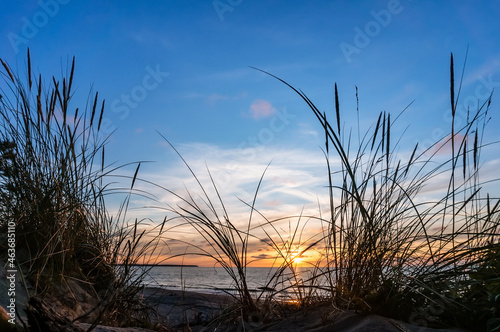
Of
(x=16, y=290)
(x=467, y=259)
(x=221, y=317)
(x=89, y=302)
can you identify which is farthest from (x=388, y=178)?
(x=16, y=290)

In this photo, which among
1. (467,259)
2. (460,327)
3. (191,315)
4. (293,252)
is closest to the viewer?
(460,327)

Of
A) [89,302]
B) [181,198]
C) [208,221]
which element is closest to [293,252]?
[208,221]

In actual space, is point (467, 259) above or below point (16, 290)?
above

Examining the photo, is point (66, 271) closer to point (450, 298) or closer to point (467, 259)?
point (450, 298)

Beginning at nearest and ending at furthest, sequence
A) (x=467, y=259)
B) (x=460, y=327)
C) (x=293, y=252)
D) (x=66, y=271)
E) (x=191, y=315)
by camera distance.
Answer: (x=460, y=327)
(x=467, y=259)
(x=66, y=271)
(x=293, y=252)
(x=191, y=315)

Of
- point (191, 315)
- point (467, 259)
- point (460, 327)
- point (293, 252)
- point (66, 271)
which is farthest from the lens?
point (191, 315)

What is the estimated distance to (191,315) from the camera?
3533 millimetres

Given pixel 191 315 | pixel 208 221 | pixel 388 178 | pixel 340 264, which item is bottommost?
pixel 191 315

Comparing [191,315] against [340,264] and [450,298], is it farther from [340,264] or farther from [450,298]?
[450,298]

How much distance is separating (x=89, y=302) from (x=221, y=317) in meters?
0.87

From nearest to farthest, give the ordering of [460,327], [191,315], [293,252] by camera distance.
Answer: [460,327] < [293,252] < [191,315]

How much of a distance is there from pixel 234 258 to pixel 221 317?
0.34 metres

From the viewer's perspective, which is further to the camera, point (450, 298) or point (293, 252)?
point (293, 252)

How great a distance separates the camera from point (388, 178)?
2.42m
